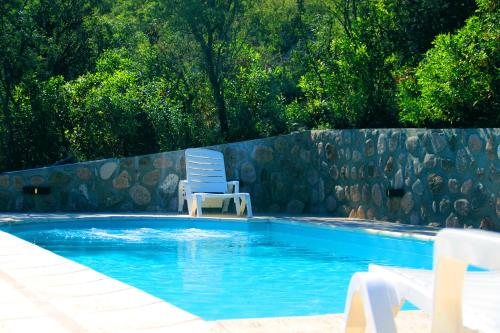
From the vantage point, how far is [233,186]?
426 inches

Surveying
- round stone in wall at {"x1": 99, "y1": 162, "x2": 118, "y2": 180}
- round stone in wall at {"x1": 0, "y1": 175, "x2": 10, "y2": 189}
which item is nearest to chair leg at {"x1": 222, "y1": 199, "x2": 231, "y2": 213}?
round stone in wall at {"x1": 99, "y1": 162, "x2": 118, "y2": 180}

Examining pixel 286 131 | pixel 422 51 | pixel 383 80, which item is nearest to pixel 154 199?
pixel 286 131

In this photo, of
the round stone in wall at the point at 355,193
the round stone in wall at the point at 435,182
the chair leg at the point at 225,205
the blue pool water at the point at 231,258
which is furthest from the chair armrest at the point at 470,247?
the chair leg at the point at 225,205

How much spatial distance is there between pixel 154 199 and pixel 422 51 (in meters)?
4.72

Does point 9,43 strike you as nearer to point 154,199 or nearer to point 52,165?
point 52,165

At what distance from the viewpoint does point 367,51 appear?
11031 mm

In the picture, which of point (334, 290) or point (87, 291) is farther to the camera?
point (334, 290)

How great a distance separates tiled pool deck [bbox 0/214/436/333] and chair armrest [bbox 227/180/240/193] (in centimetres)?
627

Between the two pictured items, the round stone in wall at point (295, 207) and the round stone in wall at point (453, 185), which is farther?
the round stone in wall at point (295, 207)

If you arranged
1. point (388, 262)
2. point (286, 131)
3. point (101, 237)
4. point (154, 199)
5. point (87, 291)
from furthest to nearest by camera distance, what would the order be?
point (286, 131), point (154, 199), point (101, 237), point (388, 262), point (87, 291)

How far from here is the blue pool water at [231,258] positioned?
494 centimetres

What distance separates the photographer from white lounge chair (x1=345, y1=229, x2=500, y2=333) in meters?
1.51

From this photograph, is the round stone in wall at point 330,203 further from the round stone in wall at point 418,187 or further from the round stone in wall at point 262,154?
the round stone in wall at point 418,187

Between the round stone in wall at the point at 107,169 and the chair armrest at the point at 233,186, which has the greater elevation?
the round stone in wall at the point at 107,169
